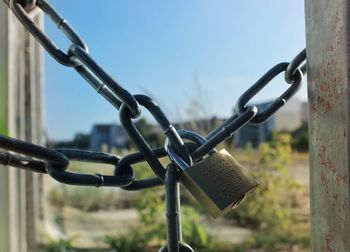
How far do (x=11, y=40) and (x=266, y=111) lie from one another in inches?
79.5

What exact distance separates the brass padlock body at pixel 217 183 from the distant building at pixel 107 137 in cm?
317

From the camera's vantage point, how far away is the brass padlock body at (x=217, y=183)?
1.14ft

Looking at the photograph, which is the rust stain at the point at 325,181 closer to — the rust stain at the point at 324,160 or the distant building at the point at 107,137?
the rust stain at the point at 324,160

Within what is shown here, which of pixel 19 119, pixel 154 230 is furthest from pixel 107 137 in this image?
pixel 19 119

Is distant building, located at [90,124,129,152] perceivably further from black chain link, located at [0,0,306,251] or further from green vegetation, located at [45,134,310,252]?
black chain link, located at [0,0,306,251]

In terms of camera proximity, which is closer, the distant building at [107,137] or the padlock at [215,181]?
the padlock at [215,181]

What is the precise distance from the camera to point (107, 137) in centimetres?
362

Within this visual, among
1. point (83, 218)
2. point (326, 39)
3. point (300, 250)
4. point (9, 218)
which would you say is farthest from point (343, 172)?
point (83, 218)

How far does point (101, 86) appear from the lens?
1.27 ft

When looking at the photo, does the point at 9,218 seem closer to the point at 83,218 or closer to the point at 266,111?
the point at 83,218

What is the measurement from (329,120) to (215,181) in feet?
0.30

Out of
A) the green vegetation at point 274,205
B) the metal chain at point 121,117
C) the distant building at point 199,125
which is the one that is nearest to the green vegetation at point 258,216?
the green vegetation at point 274,205

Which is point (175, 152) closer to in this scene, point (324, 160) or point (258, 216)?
point (324, 160)

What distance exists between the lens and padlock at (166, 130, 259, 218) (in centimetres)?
35
